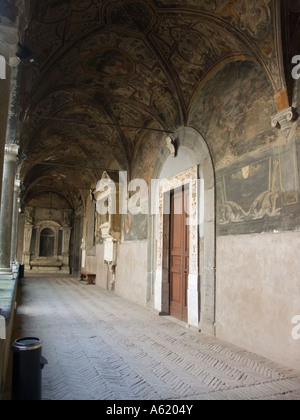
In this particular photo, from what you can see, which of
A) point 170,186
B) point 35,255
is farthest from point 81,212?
point 170,186

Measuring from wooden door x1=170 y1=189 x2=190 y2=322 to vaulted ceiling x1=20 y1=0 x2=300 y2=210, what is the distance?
1.86 m

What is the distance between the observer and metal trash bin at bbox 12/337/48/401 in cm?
303

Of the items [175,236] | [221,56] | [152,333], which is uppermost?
[221,56]

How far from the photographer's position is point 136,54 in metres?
7.36

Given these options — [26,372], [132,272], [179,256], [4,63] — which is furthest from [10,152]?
[26,372]

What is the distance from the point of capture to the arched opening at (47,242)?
997 inches

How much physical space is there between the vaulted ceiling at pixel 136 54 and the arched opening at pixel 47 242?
615 inches

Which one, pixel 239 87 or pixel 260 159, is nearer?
pixel 260 159

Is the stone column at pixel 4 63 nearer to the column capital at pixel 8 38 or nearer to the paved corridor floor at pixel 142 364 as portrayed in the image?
the column capital at pixel 8 38

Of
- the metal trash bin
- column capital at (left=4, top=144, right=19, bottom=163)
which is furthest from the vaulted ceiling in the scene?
the metal trash bin

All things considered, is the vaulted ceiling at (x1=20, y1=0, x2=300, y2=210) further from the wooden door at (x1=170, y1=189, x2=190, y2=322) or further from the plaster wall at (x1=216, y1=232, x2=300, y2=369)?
the plaster wall at (x1=216, y1=232, x2=300, y2=369)

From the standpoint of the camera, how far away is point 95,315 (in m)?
8.02
